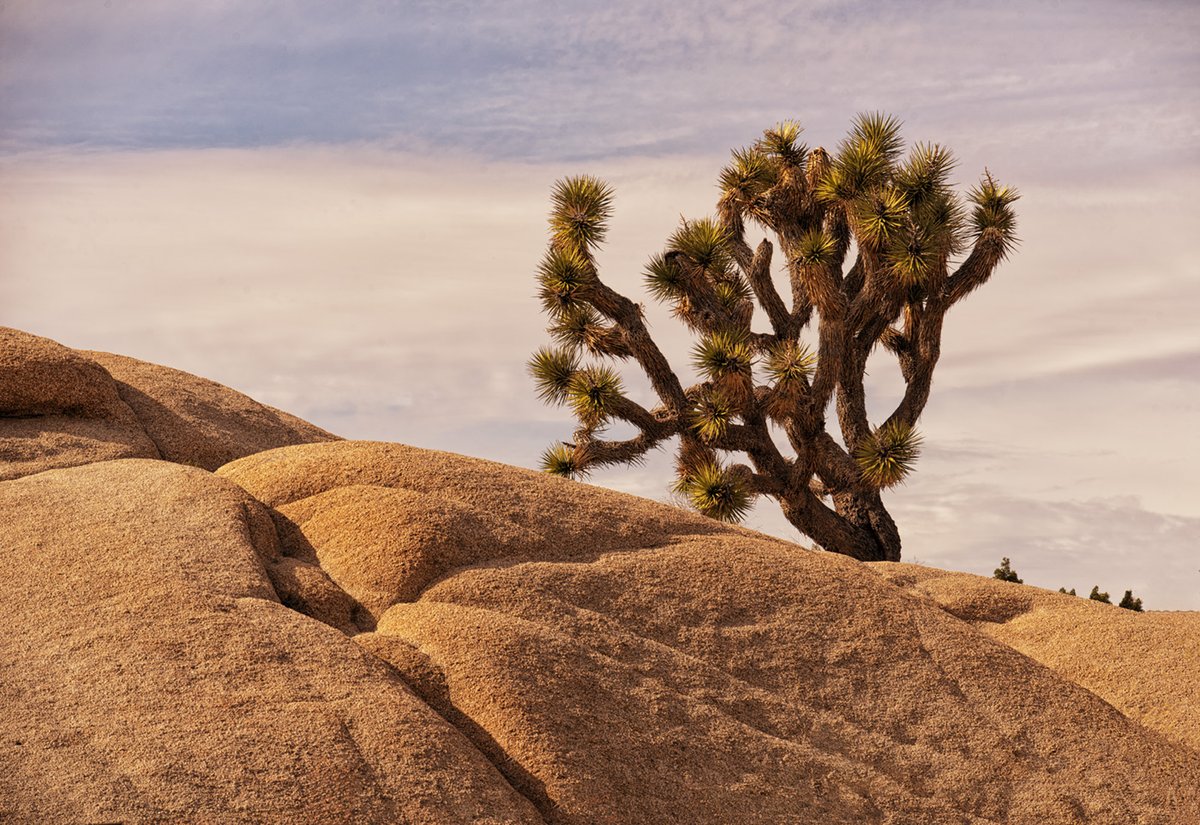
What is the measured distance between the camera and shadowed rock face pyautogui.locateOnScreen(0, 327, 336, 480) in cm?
962

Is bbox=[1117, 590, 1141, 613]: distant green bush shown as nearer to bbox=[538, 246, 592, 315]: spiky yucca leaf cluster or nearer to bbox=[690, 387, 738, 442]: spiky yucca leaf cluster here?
bbox=[690, 387, 738, 442]: spiky yucca leaf cluster

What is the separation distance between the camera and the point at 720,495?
15734 millimetres

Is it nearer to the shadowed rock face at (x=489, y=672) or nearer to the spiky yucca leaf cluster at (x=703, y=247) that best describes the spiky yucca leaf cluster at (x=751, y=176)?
the spiky yucca leaf cluster at (x=703, y=247)

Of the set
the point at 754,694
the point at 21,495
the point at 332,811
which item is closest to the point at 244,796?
the point at 332,811

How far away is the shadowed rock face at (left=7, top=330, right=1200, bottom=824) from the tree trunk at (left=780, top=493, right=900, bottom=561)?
747 cm

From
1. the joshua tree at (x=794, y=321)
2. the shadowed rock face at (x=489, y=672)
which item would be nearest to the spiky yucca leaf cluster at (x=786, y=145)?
the joshua tree at (x=794, y=321)

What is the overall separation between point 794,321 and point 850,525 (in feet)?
10.7

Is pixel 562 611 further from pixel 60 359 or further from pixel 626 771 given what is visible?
pixel 60 359

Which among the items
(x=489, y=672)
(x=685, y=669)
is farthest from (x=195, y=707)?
(x=685, y=669)

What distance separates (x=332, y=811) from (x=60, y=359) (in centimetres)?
648

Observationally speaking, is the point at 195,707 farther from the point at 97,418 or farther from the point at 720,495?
the point at 720,495

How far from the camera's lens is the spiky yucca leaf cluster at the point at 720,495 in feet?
51.4

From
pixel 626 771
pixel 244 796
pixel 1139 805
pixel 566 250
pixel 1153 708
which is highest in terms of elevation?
pixel 566 250

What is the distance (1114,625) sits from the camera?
10141 millimetres
